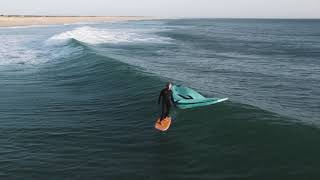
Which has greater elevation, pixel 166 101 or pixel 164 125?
pixel 166 101

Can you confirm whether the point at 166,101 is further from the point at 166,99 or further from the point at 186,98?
the point at 186,98

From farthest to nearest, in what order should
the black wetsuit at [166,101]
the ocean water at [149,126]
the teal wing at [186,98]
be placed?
1. the teal wing at [186,98]
2. the black wetsuit at [166,101]
3. the ocean water at [149,126]

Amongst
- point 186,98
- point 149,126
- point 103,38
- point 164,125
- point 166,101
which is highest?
point 166,101

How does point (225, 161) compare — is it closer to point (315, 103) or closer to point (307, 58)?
point (315, 103)

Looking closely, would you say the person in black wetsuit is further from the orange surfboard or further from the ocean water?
the ocean water

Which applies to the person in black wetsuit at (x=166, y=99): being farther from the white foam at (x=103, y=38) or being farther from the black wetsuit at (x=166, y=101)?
the white foam at (x=103, y=38)

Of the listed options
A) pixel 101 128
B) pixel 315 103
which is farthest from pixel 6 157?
pixel 315 103

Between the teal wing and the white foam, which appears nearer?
the teal wing

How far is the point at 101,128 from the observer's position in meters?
18.0

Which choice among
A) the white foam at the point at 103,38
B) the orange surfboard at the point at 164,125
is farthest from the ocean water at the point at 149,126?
the white foam at the point at 103,38

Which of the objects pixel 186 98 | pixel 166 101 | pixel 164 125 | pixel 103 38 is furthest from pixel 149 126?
Answer: pixel 103 38

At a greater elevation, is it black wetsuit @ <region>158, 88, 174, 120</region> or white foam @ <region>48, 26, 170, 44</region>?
black wetsuit @ <region>158, 88, 174, 120</region>

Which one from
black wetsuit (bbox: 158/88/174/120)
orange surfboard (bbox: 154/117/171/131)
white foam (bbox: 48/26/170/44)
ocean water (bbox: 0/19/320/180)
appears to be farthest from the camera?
white foam (bbox: 48/26/170/44)

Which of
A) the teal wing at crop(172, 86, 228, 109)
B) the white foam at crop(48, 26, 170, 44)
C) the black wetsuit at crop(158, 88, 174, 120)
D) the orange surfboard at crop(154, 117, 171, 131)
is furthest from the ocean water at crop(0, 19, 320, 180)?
the white foam at crop(48, 26, 170, 44)
